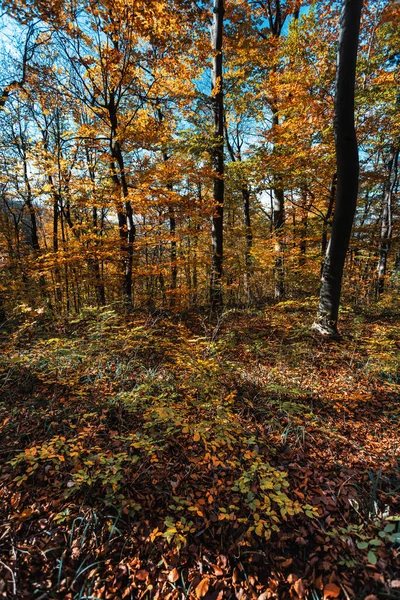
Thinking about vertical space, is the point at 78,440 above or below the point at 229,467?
above

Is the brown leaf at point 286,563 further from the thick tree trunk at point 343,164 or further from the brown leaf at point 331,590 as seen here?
the thick tree trunk at point 343,164

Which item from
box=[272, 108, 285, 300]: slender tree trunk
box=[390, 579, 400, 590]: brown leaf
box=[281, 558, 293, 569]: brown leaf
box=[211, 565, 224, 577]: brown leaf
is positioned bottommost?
box=[281, 558, 293, 569]: brown leaf

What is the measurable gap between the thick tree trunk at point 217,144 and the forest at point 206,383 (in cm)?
5

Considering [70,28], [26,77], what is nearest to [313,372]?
[70,28]

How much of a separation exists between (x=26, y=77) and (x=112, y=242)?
15.8ft

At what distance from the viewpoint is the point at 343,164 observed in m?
4.51

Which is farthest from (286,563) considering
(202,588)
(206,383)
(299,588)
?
(206,383)

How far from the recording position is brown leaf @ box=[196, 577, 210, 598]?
5.45ft

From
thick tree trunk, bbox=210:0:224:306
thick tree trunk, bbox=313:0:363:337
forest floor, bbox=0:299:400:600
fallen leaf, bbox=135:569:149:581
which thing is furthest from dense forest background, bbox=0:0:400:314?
fallen leaf, bbox=135:569:149:581

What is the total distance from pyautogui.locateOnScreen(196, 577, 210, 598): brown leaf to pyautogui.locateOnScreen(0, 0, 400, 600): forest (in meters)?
0.01

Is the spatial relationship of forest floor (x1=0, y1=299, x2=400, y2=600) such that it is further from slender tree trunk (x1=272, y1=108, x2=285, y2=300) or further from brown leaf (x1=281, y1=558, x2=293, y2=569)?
slender tree trunk (x1=272, y1=108, x2=285, y2=300)

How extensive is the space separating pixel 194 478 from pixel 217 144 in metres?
6.89

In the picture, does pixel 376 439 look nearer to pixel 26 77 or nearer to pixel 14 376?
pixel 14 376

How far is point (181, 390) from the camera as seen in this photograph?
362 centimetres
